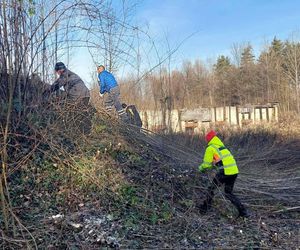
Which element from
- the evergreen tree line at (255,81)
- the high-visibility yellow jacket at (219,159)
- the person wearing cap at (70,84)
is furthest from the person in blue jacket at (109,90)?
the evergreen tree line at (255,81)

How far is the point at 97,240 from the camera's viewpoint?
16.1 ft

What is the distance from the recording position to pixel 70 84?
777 centimetres

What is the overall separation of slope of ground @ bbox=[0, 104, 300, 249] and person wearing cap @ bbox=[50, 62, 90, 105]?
0.64m

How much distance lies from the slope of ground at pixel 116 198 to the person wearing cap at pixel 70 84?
2.11 ft

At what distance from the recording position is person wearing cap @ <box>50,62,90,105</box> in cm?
731

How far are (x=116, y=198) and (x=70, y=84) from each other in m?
3.16

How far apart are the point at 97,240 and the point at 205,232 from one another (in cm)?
195

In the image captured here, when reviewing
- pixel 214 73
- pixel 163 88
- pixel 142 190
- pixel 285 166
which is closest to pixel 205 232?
pixel 142 190

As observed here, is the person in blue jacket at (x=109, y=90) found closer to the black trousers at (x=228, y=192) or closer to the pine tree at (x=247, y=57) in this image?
the black trousers at (x=228, y=192)

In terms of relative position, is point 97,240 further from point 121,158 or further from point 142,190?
point 121,158

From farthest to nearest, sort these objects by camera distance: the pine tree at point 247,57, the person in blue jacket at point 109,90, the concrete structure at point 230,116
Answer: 1. the pine tree at point 247,57
2. the concrete structure at point 230,116
3. the person in blue jacket at point 109,90

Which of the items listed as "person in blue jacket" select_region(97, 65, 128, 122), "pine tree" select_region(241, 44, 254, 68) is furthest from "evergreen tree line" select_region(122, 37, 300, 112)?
"person in blue jacket" select_region(97, 65, 128, 122)

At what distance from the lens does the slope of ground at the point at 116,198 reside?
5.09m

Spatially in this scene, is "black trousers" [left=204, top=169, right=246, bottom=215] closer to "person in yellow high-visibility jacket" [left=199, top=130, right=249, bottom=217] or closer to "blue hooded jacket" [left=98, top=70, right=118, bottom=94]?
"person in yellow high-visibility jacket" [left=199, top=130, right=249, bottom=217]
